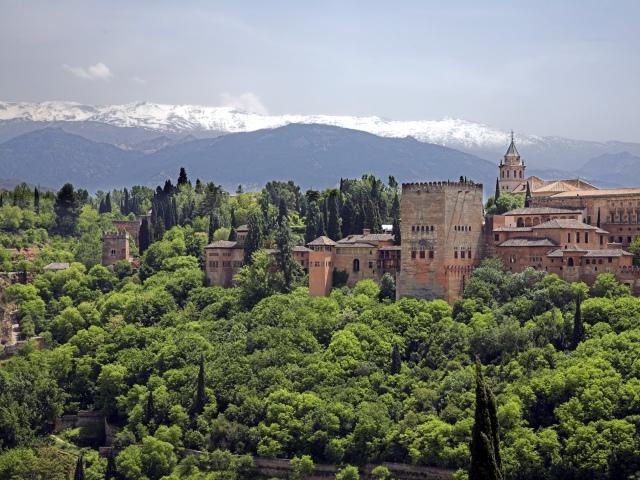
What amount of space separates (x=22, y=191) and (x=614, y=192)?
64414mm

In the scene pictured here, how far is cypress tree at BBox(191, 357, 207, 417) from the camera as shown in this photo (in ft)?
236

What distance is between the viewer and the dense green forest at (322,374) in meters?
61.8

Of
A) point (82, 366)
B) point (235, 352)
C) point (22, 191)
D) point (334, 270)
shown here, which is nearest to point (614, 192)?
point (334, 270)

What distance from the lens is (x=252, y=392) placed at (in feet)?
233

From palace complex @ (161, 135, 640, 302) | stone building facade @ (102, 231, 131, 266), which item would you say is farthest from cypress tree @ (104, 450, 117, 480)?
stone building facade @ (102, 231, 131, 266)

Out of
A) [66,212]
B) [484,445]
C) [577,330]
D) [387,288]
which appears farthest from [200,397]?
[66,212]

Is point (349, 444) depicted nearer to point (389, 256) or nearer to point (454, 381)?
point (454, 381)

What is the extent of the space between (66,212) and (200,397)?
51258mm

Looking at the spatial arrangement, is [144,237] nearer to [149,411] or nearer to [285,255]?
[285,255]

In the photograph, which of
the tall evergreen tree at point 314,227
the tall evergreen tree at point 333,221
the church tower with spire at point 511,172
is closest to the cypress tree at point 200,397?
the tall evergreen tree at point 333,221

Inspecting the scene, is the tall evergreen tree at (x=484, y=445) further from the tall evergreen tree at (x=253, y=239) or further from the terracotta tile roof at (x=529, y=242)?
the tall evergreen tree at (x=253, y=239)

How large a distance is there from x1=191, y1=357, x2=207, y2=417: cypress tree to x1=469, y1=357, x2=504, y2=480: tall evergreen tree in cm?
2918

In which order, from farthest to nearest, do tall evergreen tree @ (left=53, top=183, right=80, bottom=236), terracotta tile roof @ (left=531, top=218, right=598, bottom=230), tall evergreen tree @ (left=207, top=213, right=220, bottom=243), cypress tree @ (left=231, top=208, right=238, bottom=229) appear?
tall evergreen tree @ (left=53, top=183, right=80, bottom=236) < cypress tree @ (left=231, top=208, right=238, bottom=229) < tall evergreen tree @ (left=207, top=213, right=220, bottom=243) < terracotta tile roof @ (left=531, top=218, right=598, bottom=230)

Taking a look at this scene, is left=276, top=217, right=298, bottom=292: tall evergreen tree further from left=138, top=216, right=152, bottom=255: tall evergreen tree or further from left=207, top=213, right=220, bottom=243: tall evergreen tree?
left=138, top=216, right=152, bottom=255: tall evergreen tree
